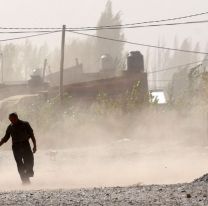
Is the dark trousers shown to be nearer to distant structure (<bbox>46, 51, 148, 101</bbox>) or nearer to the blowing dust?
the blowing dust

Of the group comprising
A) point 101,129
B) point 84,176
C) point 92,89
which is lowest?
point 84,176

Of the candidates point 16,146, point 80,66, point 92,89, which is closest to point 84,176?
point 16,146

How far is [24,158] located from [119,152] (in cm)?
1164

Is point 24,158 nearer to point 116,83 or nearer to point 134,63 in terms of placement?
point 116,83

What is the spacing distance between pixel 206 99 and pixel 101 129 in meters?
5.95

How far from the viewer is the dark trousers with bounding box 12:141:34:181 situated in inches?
470

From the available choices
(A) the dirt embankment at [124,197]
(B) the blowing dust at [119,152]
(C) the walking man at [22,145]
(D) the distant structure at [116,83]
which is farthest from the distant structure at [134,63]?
(A) the dirt embankment at [124,197]

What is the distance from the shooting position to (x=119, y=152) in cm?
2342

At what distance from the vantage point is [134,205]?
281 inches

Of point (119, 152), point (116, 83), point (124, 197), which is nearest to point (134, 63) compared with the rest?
point (116, 83)

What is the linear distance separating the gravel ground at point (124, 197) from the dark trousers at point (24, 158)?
121 inches

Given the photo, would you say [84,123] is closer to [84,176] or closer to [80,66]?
[84,176]

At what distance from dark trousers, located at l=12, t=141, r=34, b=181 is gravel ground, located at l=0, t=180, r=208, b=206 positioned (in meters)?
3.06

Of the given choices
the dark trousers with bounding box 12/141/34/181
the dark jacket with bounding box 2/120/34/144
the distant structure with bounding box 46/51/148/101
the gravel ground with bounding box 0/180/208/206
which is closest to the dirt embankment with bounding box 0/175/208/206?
the gravel ground with bounding box 0/180/208/206
